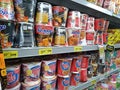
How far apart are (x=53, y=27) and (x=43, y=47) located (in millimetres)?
143

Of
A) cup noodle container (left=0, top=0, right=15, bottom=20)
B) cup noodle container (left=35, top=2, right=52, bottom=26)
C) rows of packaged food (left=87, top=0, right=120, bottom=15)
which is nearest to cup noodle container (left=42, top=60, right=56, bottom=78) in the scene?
cup noodle container (left=35, top=2, right=52, bottom=26)

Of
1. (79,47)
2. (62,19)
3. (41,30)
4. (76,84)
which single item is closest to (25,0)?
(41,30)

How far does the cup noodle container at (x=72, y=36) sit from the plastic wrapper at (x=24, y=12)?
0.39m

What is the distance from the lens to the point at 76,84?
1476 millimetres

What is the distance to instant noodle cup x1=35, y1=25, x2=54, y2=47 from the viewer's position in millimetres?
1038

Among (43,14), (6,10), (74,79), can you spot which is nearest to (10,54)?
(6,10)

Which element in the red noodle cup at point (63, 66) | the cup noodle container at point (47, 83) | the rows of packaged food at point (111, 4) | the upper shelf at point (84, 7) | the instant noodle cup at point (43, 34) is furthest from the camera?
the rows of packaged food at point (111, 4)

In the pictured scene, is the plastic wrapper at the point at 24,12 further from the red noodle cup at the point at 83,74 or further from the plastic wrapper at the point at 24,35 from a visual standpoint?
the red noodle cup at the point at 83,74

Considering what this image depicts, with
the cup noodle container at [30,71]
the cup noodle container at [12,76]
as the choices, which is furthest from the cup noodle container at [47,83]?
the cup noodle container at [12,76]

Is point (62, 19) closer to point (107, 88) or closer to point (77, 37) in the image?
point (77, 37)

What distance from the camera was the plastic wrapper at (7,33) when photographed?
32.2 inches

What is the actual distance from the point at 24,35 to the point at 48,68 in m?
0.30

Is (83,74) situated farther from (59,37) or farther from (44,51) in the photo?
(44,51)

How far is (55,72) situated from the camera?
1275mm
